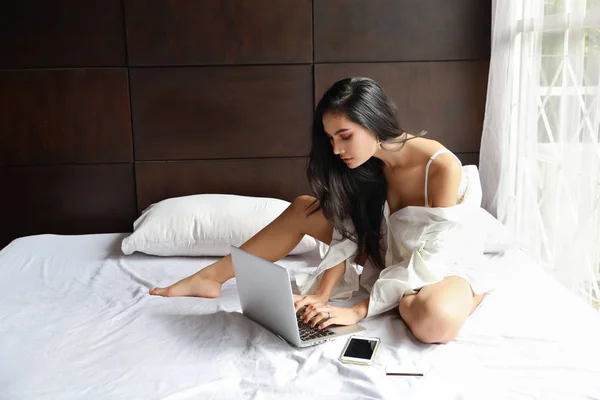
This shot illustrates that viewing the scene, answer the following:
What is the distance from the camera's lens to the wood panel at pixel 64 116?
112 inches

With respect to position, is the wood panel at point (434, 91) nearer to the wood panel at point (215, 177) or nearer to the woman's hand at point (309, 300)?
the wood panel at point (215, 177)

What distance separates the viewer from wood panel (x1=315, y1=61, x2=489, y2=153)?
Result: 9.46ft

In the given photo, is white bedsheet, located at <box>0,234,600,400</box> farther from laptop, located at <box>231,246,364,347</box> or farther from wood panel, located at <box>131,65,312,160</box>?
wood panel, located at <box>131,65,312,160</box>

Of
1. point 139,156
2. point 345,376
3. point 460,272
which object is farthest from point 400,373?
point 139,156

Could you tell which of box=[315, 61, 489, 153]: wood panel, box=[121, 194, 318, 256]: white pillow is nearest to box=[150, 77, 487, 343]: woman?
box=[121, 194, 318, 256]: white pillow

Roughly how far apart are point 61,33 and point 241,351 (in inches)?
71.1

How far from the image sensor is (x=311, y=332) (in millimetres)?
1749

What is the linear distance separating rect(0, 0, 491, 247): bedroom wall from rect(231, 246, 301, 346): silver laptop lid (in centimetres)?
115

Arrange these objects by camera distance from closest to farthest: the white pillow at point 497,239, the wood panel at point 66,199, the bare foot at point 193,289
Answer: the bare foot at point 193,289
the white pillow at point 497,239
the wood panel at point 66,199

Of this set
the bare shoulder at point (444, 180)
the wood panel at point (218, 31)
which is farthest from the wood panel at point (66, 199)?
the bare shoulder at point (444, 180)

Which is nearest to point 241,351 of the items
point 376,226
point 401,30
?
point 376,226

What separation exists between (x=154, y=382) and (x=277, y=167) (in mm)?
1575

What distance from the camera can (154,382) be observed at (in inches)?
58.9

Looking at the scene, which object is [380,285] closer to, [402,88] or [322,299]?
[322,299]
